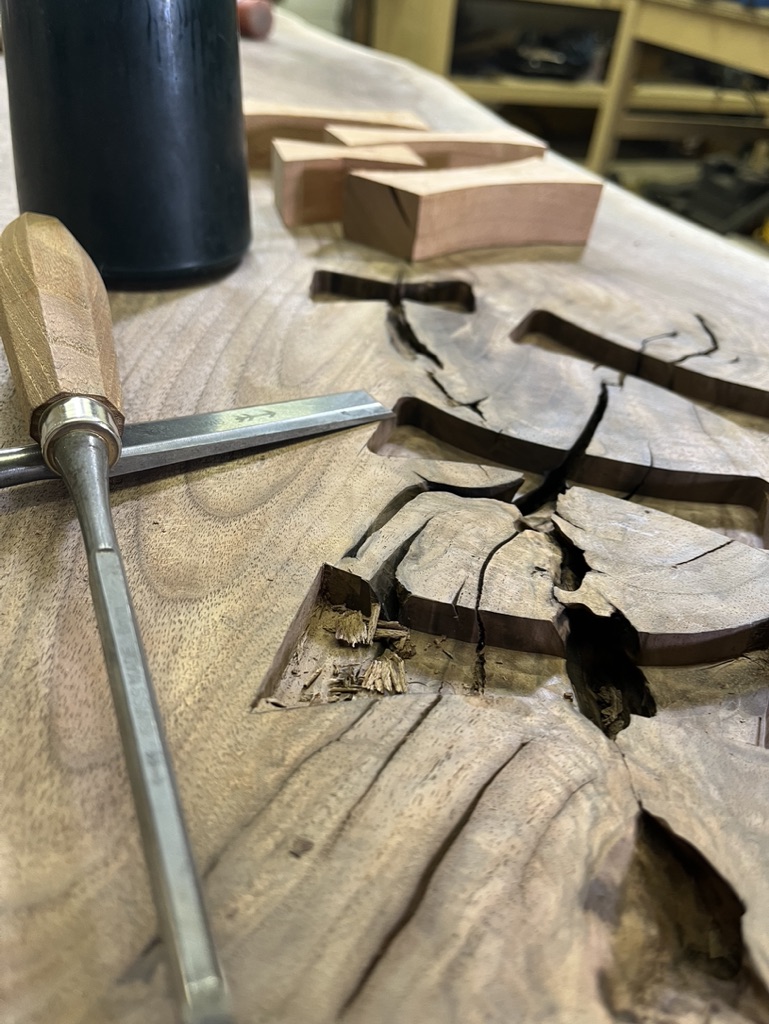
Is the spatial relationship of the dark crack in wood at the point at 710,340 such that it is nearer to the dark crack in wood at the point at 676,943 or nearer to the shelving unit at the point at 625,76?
the dark crack in wood at the point at 676,943

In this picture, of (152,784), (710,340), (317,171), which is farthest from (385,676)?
(317,171)

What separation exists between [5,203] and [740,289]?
0.76m

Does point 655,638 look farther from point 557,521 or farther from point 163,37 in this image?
point 163,37

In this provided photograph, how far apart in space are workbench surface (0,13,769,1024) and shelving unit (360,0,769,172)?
1.93 meters

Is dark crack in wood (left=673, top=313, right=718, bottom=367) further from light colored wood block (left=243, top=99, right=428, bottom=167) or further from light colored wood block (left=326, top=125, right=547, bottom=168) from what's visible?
light colored wood block (left=243, top=99, right=428, bottom=167)

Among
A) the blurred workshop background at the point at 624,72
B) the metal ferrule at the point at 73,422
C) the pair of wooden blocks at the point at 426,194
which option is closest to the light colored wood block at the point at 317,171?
the pair of wooden blocks at the point at 426,194

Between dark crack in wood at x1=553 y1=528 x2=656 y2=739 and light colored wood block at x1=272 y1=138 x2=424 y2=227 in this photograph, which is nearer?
dark crack in wood at x1=553 y1=528 x2=656 y2=739

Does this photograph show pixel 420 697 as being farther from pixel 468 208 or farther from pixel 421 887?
pixel 468 208

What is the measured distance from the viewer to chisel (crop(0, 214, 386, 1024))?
0.25 meters

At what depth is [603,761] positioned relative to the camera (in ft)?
1.17

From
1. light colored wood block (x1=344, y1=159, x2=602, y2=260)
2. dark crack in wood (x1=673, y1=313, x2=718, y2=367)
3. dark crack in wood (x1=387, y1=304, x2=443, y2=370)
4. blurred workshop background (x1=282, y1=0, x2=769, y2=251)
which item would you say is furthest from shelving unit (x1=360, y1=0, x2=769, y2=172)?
dark crack in wood (x1=387, y1=304, x2=443, y2=370)

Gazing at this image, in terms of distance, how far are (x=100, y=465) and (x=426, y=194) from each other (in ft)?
1.58

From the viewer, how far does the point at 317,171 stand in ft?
→ 2.78

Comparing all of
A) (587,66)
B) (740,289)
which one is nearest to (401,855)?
(740,289)
